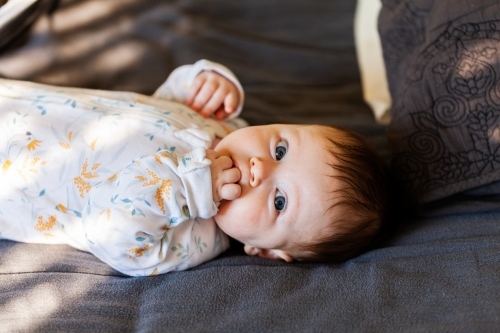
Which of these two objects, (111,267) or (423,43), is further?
(423,43)

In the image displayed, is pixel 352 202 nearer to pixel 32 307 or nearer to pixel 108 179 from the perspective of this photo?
pixel 108 179

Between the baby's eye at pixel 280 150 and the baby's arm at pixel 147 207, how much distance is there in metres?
0.14

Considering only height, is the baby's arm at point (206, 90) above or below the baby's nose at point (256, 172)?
above

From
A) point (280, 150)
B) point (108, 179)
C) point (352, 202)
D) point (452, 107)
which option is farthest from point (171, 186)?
point (452, 107)

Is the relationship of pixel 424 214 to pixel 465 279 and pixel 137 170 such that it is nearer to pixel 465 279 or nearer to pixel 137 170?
pixel 465 279

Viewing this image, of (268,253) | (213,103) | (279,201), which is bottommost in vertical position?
(268,253)

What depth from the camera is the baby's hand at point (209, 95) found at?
1.39 metres

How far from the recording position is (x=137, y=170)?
41.3 inches

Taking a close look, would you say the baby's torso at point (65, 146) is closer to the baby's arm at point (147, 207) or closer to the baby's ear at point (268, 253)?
the baby's arm at point (147, 207)

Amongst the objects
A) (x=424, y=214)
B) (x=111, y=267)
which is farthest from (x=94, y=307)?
(x=424, y=214)

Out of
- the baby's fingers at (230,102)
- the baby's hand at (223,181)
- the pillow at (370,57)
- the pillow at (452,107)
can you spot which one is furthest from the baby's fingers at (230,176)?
the pillow at (370,57)

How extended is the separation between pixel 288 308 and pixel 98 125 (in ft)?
2.00

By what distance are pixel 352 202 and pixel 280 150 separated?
0.65 feet

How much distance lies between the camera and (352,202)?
1.11 metres
